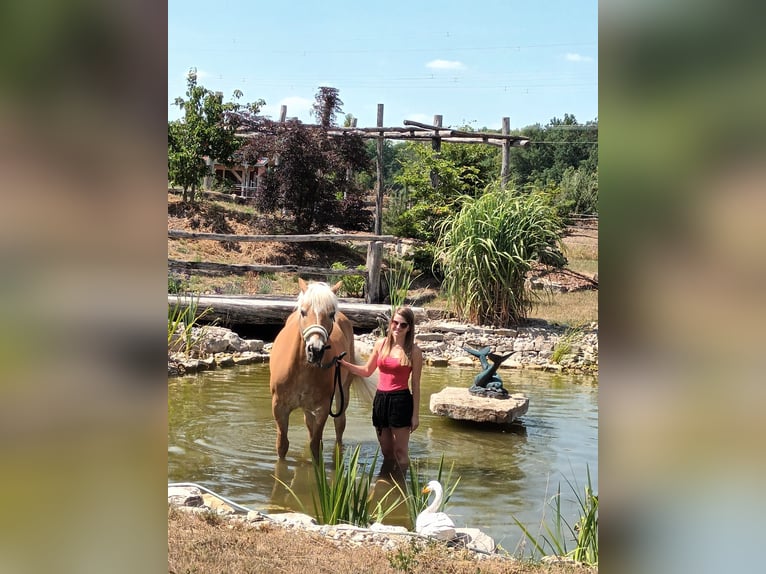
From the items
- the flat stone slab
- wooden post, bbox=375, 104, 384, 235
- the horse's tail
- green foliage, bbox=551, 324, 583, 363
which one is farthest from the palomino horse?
wooden post, bbox=375, 104, 384, 235

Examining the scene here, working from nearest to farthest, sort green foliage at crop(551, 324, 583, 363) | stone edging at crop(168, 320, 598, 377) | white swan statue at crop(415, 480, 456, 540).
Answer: white swan statue at crop(415, 480, 456, 540), stone edging at crop(168, 320, 598, 377), green foliage at crop(551, 324, 583, 363)

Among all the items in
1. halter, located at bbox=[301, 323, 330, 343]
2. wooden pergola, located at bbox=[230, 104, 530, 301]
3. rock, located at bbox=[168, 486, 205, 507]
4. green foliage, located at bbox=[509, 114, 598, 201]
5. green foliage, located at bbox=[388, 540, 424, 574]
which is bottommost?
rock, located at bbox=[168, 486, 205, 507]

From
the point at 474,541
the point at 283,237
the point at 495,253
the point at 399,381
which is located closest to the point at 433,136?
the point at 283,237

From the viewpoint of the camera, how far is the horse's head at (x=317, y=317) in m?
4.57

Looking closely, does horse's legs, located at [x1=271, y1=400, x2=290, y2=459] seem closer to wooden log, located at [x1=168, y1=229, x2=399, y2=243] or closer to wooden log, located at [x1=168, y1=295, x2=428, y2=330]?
wooden log, located at [x1=168, y1=295, x2=428, y2=330]

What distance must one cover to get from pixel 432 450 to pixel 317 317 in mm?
2089

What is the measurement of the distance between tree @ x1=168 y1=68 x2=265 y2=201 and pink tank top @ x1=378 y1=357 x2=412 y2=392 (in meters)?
13.5

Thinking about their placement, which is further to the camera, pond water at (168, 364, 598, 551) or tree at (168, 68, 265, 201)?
tree at (168, 68, 265, 201)

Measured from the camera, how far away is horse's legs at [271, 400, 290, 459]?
16.9 feet

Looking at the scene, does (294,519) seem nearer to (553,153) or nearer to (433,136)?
(433,136)
